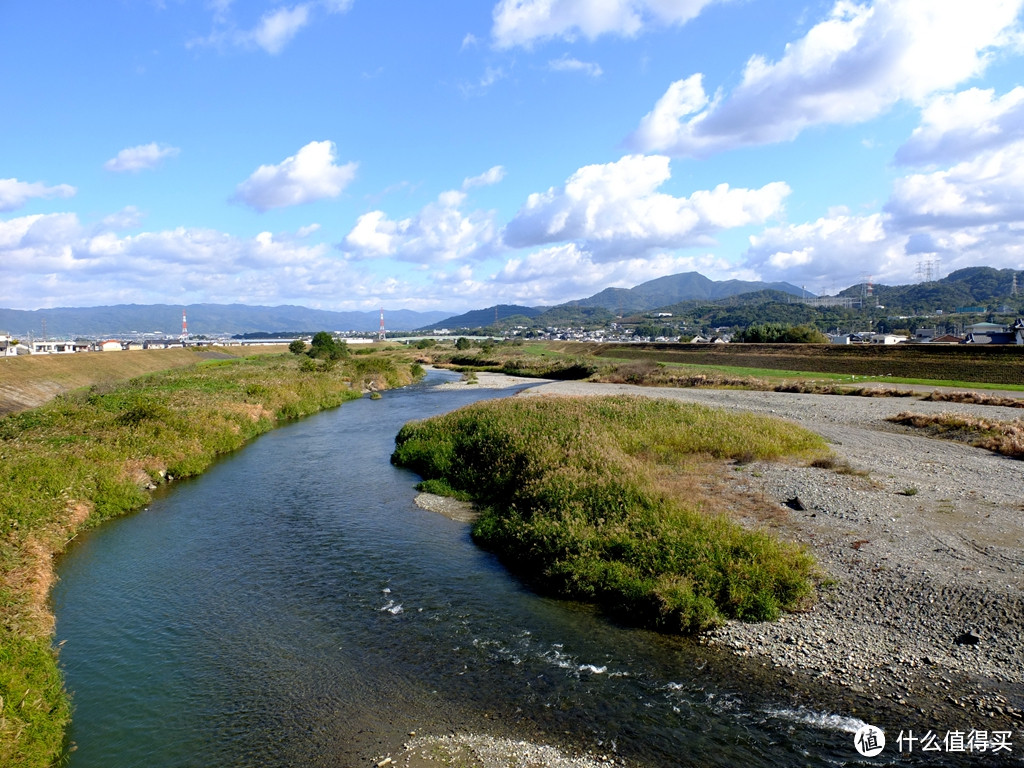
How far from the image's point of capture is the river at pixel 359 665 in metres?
8.66

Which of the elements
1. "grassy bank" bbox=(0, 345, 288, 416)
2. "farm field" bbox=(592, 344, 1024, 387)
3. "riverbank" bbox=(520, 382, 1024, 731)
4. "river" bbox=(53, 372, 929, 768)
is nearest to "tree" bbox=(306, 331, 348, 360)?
"grassy bank" bbox=(0, 345, 288, 416)

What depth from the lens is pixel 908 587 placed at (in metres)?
12.0

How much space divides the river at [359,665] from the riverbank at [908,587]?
121 cm

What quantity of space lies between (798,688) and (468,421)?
20.5 meters

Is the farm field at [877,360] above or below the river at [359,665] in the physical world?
above

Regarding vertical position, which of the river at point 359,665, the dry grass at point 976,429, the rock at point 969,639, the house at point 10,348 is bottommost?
the river at point 359,665

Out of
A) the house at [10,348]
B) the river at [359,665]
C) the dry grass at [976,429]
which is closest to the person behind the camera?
the river at [359,665]

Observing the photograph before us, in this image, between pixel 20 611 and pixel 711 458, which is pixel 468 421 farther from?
pixel 20 611

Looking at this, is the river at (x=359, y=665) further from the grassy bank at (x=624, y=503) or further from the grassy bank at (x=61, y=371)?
the grassy bank at (x=61, y=371)

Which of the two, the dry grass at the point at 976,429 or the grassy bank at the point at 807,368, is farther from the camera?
the grassy bank at the point at 807,368

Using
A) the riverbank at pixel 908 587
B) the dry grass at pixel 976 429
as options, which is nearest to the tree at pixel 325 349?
the dry grass at pixel 976 429

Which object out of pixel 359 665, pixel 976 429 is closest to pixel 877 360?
pixel 976 429

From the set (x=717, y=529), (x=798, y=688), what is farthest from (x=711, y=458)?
(x=798, y=688)

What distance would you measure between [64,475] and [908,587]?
926 inches
